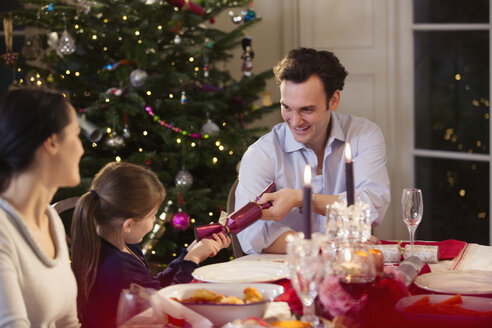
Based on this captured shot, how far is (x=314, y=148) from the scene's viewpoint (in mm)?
2479

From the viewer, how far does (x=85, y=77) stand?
3385 millimetres

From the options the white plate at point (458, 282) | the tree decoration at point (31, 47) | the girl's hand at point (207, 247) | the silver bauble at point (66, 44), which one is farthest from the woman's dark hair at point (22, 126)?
the tree decoration at point (31, 47)

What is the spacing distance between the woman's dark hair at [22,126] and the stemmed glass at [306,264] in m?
0.47

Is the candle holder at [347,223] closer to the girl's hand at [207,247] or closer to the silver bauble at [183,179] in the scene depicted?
the girl's hand at [207,247]

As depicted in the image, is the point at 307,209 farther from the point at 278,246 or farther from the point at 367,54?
the point at 367,54

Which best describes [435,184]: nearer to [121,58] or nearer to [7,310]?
[121,58]

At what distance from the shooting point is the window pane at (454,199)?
3771mm

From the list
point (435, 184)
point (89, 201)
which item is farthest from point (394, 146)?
point (89, 201)

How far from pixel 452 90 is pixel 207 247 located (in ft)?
7.87

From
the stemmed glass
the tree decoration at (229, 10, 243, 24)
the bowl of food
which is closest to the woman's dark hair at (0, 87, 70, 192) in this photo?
the bowl of food

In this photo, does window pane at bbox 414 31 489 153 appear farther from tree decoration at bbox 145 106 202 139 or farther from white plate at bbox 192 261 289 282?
white plate at bbox 192 261 289 282

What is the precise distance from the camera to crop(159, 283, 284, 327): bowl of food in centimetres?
128

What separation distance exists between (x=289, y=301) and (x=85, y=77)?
7.25 ft

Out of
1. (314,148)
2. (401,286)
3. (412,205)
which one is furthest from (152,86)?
(401,286)
